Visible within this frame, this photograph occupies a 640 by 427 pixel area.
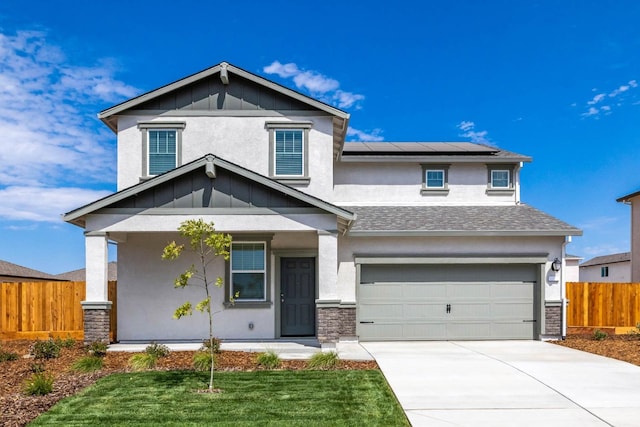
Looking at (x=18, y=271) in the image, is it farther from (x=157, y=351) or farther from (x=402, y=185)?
(x=402, y=185)

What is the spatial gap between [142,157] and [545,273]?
12099 mm

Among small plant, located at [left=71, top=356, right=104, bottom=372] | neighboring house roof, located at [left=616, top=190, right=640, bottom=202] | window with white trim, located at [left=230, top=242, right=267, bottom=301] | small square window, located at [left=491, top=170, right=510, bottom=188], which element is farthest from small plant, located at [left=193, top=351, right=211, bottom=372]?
neighboring house roof, located at [left=616, top=190, right=640, bottom=202]

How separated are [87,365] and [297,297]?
5.79 metres

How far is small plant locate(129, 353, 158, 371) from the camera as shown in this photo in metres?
9.84

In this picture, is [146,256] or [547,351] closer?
[547,351]

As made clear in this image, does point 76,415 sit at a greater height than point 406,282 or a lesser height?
lesser

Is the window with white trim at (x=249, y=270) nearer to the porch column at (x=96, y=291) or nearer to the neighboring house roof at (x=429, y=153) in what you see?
the porch column at (x=96, y=291)

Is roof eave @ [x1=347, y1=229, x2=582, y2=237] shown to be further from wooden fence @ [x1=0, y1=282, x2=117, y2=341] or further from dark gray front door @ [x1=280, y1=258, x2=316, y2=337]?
wooden fence @ [x1=0, y1=282, x2=117, y2=341]

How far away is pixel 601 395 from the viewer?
7.91 meters

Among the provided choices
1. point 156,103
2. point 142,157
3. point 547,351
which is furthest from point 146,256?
point 547,351

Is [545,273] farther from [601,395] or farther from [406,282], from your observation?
[601,395]

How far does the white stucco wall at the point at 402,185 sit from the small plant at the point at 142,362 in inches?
326

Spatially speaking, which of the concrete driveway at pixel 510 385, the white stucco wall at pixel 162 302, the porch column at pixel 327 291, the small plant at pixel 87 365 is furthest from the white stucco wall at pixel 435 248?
the small plant at pixel 87 365

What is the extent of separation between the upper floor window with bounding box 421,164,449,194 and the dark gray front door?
5161mm
